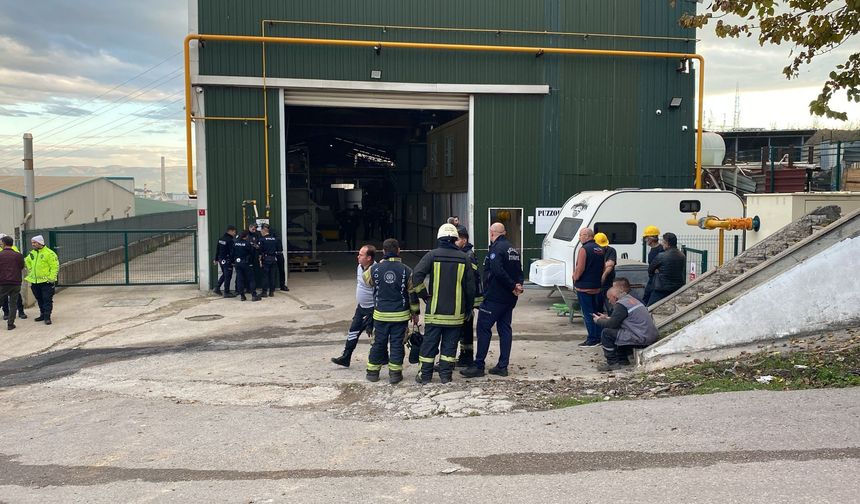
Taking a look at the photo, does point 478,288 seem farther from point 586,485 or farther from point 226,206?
point 226,206

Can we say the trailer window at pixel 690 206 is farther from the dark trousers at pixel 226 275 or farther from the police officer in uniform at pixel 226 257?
the dark trousers at pixel 226 275

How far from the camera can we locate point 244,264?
15.7 m

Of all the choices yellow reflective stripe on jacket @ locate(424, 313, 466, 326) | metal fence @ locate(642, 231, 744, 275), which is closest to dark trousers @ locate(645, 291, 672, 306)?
metal fence @ locate(642, 231, 744, 275)

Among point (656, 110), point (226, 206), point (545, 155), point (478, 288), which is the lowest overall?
point (478, 288)

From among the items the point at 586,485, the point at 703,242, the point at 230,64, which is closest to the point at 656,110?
the point at 703,242

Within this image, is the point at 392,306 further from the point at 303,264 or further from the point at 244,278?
the point at 303,264

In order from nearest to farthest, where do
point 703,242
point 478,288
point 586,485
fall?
1. point 586,485
2. point 478,288
3. point 703,242

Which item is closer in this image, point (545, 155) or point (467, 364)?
point (467, 364)

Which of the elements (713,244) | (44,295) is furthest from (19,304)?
(713,244)

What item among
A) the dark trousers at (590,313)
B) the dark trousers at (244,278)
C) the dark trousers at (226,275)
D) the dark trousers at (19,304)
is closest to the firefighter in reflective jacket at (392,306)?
the dark trousers at (590,313)

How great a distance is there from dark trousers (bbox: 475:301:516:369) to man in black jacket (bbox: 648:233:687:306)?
308 centimetres

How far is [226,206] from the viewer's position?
1694cm

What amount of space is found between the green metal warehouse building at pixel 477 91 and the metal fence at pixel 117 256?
2.66 metres

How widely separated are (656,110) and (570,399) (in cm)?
1354
